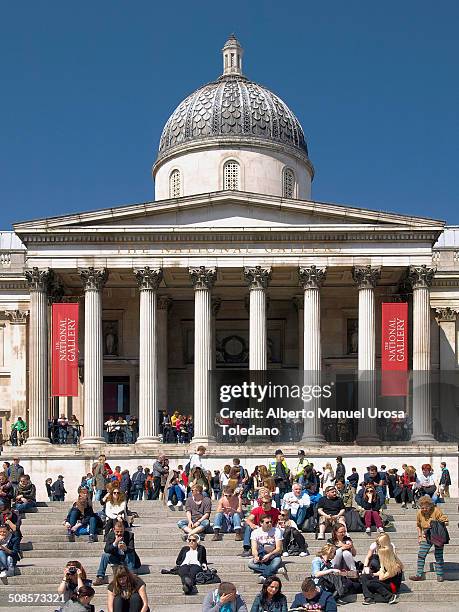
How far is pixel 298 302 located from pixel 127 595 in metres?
36.6

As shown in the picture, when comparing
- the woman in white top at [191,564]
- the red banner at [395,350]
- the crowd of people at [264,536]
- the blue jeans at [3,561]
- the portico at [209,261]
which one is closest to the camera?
the crowd of people at [264,536]

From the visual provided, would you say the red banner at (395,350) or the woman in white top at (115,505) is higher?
the red banner at (395,350)

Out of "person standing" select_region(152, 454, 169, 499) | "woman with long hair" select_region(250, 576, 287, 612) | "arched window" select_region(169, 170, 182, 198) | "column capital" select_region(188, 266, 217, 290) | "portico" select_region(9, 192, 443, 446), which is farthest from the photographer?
"arched window" select_region(169, 170, 182, 198)

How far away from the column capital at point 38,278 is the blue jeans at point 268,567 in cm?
2597

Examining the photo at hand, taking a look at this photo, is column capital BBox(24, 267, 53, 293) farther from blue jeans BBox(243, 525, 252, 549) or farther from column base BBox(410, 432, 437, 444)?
blue jeans BBox(243, 525, 252, 549)

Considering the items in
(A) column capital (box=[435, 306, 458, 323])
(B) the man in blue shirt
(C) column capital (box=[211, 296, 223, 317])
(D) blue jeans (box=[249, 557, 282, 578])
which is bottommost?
(D) blue jeans (box=[249, 557, 282, 578])

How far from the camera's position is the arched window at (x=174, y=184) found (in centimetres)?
5777

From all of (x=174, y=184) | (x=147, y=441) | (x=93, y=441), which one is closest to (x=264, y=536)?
(x=147, y=441)

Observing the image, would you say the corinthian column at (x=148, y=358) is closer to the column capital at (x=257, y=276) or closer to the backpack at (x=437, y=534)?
the column capital at (x=257, y=276)

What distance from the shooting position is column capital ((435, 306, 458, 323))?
185 feet

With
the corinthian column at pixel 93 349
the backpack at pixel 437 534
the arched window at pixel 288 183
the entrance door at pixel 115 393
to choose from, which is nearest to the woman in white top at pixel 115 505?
the backpack at pixel 437 534

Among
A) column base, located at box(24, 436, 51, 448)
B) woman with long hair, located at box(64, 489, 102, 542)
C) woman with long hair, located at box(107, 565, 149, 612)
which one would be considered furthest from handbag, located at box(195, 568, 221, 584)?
column base, located at box(24, 436, 51, 448)

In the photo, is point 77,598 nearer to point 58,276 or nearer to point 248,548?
point 248,548

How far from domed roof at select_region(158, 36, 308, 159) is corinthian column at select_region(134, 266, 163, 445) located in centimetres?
1104
